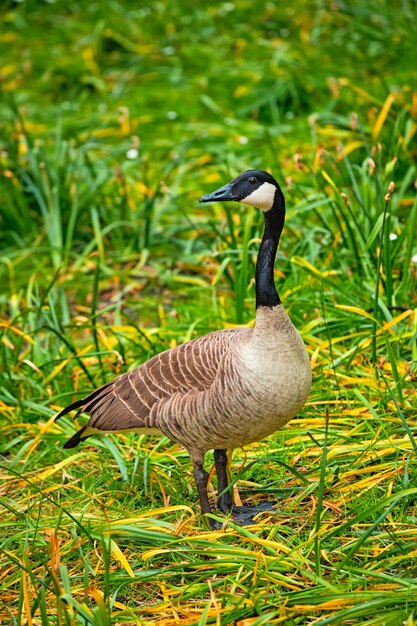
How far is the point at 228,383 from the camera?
3.74m

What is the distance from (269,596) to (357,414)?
4.53 feet

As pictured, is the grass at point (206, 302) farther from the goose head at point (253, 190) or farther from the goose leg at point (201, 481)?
the goose head at point (253, 190)

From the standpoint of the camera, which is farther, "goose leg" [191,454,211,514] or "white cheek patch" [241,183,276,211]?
"goose leg" [191,454,211,514]

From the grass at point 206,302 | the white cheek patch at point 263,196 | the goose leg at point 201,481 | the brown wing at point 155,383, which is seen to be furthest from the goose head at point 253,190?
the goose leg at point 201,481

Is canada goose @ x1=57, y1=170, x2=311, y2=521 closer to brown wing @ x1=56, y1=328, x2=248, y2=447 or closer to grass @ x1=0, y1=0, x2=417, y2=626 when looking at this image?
brown wing @ x1=56, y1=328, x2=248, y2=447

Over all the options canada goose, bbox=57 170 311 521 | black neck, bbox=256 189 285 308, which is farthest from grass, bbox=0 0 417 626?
black neck, bbox=256 189 285 308

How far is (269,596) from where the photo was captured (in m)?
3.27

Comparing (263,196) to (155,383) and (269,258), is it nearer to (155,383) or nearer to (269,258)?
(269,258)

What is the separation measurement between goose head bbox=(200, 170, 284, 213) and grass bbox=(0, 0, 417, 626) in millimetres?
741

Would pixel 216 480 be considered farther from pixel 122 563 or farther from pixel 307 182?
pixel 307 182

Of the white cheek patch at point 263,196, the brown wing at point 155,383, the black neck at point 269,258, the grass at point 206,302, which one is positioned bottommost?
the grass at point 206,302

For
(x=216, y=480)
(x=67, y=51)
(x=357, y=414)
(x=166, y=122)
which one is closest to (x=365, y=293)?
(x=357, y=414)

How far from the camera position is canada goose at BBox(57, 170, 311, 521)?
3670 millimetres

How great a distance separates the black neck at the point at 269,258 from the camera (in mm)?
3795
